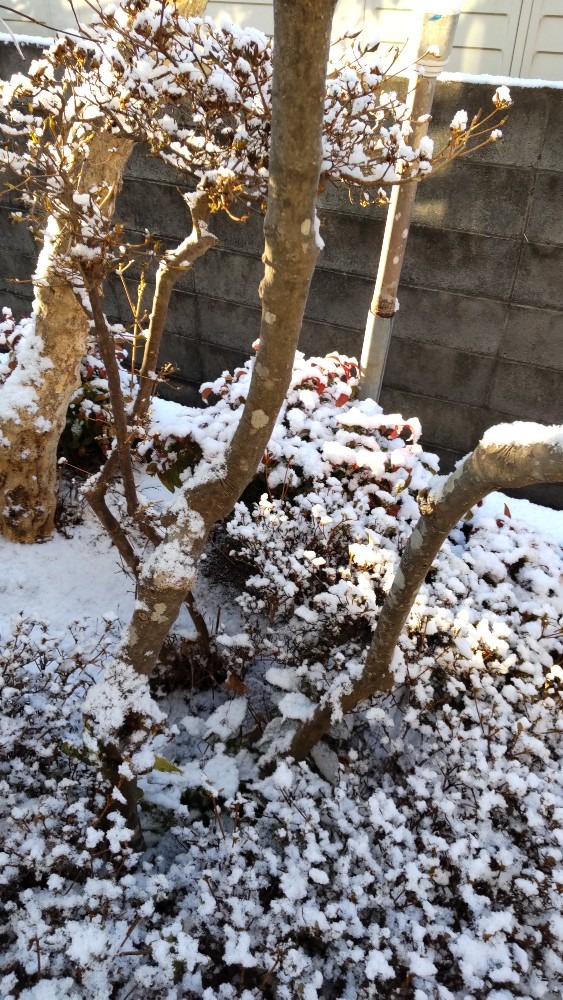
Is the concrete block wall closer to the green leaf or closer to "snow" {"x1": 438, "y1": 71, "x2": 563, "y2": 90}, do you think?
"snow" {"x1": 438, "y1": 71, "x2": 563, "y2": 90}

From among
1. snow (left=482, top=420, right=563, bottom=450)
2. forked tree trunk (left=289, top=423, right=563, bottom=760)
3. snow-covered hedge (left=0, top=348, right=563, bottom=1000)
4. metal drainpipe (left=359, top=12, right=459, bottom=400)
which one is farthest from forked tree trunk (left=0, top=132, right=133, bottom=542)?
snow (left=482, top=420, right=563, bottom=450)

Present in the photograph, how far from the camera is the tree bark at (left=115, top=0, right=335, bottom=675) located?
3.94ft

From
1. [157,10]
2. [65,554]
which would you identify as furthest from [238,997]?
[157,10]

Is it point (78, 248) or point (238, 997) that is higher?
point (78, 248)

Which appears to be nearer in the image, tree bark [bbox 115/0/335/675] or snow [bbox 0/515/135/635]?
tree bark [bbox 115/0/335/675]

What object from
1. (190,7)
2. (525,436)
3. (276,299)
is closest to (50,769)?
(276,299)

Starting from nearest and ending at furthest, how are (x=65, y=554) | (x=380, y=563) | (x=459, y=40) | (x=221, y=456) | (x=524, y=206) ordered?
(x=221, y=456)
(x=380, y=563)
(x=65, y=554)
(x=524, y=206)
(x=459, y=40)

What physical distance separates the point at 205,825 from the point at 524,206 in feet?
12.8

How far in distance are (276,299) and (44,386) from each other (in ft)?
7.15

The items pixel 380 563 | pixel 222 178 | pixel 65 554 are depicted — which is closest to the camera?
pixel 222 178

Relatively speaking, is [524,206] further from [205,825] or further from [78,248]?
[205,825]

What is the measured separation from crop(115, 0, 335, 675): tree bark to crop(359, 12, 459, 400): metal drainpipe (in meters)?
1.93

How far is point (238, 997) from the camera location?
6.66ft

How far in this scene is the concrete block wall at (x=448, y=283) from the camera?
3.84 metres
